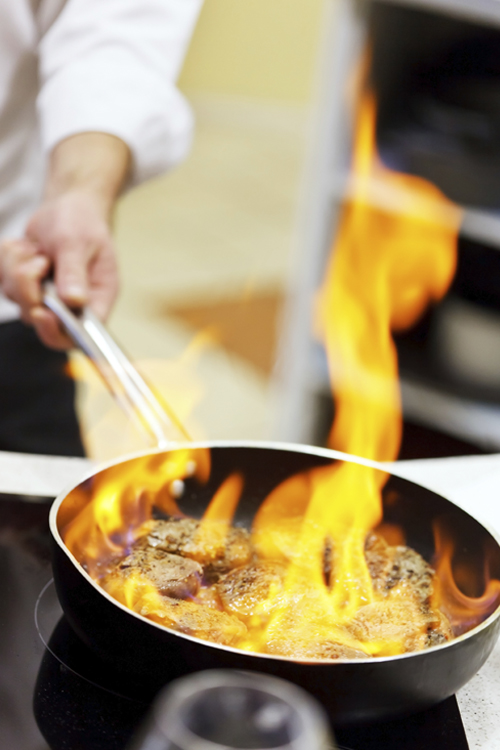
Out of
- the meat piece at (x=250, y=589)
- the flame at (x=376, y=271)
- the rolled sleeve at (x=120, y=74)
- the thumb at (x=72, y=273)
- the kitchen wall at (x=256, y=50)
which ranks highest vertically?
the rolled sleeve at (x=120, y=74)

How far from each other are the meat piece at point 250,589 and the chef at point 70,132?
0.54 metres

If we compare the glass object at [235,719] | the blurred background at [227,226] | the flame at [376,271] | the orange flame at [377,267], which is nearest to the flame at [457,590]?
the glass object at [235,719]

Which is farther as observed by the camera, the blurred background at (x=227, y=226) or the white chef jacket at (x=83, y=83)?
the blurred background at (x=227, y=226)

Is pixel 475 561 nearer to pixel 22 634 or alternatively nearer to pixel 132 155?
pixel 22 634

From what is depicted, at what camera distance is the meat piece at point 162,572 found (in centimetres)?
73

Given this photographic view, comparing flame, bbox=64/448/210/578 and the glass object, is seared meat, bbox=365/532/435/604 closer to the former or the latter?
flame, bbox=64/448/210/578

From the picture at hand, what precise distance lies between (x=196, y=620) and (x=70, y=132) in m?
0.93

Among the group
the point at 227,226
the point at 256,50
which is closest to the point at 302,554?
the point at 227,226

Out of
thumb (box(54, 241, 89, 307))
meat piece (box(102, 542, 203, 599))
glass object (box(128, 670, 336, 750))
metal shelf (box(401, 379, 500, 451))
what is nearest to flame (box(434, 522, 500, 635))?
meat piece (box(102, 542, 203, 599))

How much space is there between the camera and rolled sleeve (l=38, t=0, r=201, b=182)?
135 centimetres

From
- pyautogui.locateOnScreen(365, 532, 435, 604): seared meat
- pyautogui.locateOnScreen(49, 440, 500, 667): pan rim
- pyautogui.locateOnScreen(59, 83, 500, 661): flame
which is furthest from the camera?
pyautogui.locateOnScreen(365, 532, 435, 604): seared meat

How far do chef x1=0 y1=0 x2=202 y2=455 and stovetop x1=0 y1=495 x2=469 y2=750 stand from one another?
0.55 m

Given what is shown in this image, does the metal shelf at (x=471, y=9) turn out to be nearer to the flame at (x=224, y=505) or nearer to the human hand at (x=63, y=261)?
the human hand at (x=63, y=261)

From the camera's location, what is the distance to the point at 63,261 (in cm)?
114
